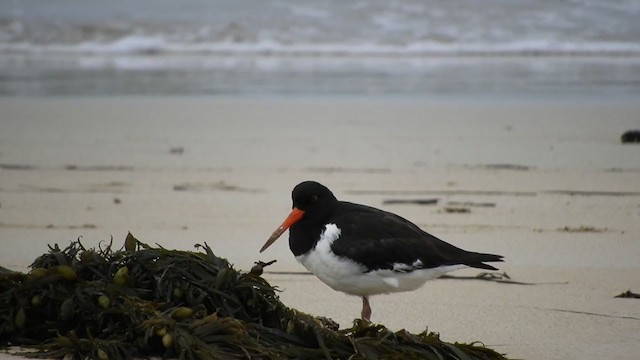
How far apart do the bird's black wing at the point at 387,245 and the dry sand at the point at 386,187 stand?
293 millimetres

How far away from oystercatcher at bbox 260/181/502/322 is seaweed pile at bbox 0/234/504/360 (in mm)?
573

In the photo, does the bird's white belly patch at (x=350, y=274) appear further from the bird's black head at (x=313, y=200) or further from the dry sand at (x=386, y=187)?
the dry sand at (x=386, y=187)

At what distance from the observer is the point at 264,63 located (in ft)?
61.4

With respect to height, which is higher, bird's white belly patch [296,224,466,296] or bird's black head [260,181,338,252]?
bird's black head [260,181,338,252]

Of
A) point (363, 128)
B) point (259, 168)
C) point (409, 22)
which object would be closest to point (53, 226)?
point (259, 168)

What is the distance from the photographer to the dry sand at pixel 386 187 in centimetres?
462

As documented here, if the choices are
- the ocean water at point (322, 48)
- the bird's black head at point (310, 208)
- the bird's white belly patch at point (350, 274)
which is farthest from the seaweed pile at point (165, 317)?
the ocean water at point (322, 48)

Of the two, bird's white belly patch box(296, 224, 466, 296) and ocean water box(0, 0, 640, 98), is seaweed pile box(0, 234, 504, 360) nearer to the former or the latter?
bird's white belly patch box(296, 224, 466, 296)

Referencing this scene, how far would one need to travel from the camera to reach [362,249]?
4141mm

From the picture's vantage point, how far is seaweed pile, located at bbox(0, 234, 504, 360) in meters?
3.19

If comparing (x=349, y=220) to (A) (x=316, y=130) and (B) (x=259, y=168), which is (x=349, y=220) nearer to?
(B) (x=259, y=168)

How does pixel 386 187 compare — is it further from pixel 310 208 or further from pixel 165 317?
pixel 165 317

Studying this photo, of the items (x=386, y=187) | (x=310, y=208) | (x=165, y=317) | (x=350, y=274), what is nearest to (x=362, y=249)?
(x=350, y=274)

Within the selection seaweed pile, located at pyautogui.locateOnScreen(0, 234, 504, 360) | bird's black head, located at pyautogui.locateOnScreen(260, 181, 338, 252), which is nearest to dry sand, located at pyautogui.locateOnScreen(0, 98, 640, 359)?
bird's black head, located at pyautogui.locateOnScreen(260, 181, 338, 252)
